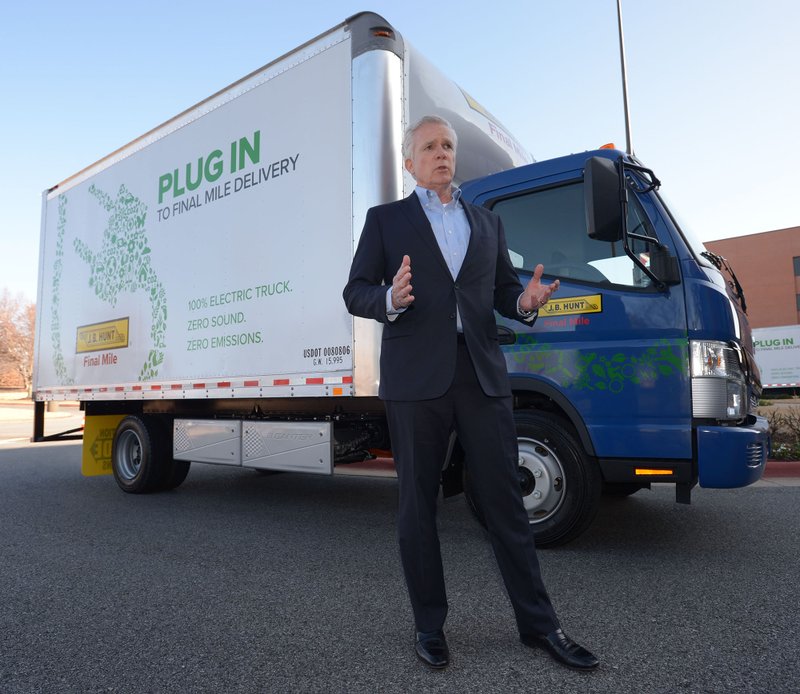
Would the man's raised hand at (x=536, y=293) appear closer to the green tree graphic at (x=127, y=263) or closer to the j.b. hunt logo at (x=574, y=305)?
the j.b. hunt logo at (x=574, y=305)

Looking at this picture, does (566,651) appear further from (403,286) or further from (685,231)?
(685,231)

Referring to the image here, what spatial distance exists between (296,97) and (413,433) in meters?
3.28

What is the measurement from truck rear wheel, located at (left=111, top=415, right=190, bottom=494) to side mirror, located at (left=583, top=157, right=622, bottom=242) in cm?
465

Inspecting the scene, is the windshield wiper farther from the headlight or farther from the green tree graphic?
the green tree graphic

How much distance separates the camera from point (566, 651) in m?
2.10

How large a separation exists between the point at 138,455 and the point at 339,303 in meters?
3.43

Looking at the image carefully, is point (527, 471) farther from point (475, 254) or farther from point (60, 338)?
point (60, 338)

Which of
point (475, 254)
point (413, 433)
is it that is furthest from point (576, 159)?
point (413, 433)

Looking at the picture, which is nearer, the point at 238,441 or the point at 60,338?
the point at 238,441

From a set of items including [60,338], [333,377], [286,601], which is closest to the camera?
[286,601]

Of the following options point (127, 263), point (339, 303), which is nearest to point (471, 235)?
point (339, 303)

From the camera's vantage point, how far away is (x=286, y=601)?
2889mm

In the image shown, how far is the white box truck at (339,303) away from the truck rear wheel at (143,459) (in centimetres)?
2

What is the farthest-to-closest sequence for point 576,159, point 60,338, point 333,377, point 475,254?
point 60,338 → point 333,377 → point 576,159 → point 475,254
